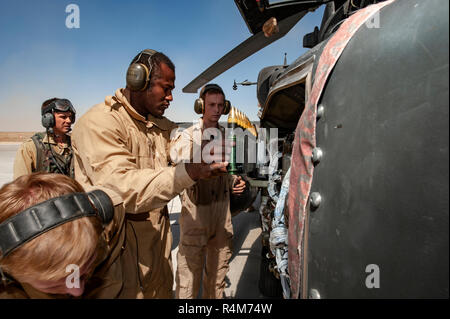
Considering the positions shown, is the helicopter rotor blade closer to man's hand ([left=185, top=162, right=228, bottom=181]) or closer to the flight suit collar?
man's hand ([left=185, top=162, right=228, bottom=181])

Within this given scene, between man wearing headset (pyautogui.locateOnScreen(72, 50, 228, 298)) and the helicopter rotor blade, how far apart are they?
1461 mm

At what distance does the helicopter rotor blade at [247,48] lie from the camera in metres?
2.87

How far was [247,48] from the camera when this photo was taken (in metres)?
3.09

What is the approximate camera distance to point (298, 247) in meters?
0.81

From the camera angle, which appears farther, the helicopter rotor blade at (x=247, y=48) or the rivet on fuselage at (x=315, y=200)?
the helicopter rotor blade at (x=247, y=48)

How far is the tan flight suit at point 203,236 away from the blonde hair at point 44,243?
1.39 metres

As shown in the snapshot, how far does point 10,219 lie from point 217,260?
6.52 feet

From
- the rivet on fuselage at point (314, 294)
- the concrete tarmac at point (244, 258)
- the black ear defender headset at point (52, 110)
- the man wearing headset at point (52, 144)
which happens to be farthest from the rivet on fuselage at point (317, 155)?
the black ear defender headset at point (52, 110)

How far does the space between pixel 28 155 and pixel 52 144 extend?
0.29 meters

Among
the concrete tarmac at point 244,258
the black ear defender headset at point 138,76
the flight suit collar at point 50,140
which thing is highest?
the black ear defender headset at point 138,76

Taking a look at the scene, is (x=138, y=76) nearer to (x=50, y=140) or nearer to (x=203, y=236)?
(x=203, y=236)

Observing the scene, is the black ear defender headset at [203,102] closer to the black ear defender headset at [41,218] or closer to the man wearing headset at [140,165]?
the man wearing headset at [140,165]
